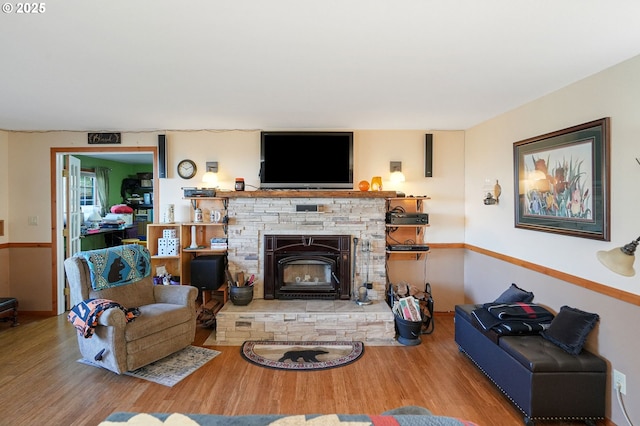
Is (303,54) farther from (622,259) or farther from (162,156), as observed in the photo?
(162,156)

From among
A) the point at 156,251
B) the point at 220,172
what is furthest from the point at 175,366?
the point at 220,172

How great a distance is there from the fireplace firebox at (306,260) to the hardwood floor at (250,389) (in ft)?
2.80

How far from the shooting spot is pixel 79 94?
110 inches

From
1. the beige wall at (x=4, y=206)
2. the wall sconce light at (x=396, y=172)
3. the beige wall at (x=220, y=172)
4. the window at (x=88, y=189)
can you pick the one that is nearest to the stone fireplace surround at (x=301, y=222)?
the wall sconce light at (x=396, y=172)

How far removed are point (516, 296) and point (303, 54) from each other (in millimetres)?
2686

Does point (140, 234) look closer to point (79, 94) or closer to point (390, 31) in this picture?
point (79, 94)

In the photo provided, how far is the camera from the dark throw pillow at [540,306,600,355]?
2219 millimetres

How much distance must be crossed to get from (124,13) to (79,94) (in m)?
1.61

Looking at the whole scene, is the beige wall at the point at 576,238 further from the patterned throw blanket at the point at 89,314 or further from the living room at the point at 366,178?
the patterned throw blanket at the point at 89,314

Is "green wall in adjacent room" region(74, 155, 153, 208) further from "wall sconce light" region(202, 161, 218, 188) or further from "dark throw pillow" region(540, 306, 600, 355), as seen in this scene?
"dark throw pillow" region(540, 306, 600, 355)

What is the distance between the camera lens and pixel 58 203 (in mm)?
4297

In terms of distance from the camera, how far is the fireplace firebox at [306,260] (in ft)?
12.8

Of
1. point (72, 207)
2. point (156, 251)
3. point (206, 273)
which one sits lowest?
point (206, 273)

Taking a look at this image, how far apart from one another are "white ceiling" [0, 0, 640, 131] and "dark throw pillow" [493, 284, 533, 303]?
5.65 ft
